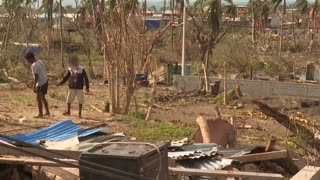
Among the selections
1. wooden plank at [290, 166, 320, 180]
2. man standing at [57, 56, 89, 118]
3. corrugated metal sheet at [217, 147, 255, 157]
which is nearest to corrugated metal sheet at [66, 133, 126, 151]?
corrugated metal sheet at [217, 147, 255, 157]

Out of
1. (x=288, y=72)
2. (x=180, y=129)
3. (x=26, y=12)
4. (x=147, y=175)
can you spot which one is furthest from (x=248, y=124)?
(x=26, y=12)

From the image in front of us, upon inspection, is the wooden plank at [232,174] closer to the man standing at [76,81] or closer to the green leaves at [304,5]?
the man standing at [76,81]

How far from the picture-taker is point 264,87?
19.1m

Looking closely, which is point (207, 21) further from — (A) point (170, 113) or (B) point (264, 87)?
(A) point (170, 113)

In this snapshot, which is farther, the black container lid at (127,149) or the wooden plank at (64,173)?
the wooden plank at (64,173)

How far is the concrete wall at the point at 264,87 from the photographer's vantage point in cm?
1845

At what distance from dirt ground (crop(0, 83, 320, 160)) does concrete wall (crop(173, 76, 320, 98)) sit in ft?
1.47

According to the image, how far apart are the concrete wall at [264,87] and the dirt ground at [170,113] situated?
45 cm

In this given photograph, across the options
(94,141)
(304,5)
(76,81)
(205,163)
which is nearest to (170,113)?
(76,81)

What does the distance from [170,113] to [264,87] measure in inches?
189

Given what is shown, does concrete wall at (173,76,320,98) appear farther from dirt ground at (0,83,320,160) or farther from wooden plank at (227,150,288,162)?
wooden plank at (227,150,288,162)

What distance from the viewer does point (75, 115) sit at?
42.9 ft

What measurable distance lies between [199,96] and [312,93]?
3.74 m

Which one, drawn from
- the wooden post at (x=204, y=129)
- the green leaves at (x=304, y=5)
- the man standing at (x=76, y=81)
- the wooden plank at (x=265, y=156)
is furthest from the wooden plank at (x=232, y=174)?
the green leaves at (x=304, y=5)
